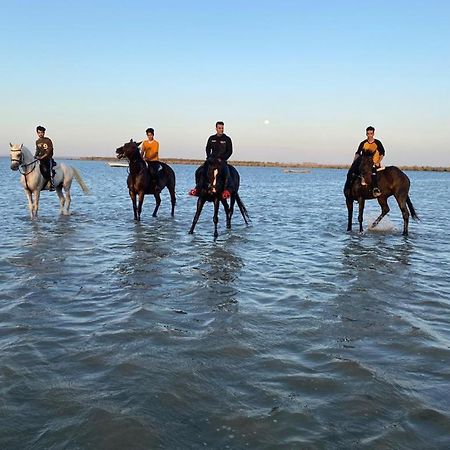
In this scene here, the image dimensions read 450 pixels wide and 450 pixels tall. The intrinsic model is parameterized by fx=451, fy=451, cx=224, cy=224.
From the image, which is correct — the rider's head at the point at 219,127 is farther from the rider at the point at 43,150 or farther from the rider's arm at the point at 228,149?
the rider at the point at 43,150

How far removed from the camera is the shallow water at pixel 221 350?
10.6ft

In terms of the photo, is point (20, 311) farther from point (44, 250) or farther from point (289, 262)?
point (289, 262)

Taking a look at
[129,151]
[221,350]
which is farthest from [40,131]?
[221,350]

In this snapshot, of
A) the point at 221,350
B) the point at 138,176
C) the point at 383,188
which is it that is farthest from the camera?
the point at 138,176

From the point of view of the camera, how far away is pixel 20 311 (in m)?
5.58

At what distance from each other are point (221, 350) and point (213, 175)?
795cm

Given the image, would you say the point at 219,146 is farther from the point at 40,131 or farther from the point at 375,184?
the point at 40,131

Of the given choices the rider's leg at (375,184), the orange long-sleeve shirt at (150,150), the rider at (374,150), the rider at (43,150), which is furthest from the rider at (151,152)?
the rider's leg at (375,184)

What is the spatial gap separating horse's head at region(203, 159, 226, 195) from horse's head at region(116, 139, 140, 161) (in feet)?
9.90

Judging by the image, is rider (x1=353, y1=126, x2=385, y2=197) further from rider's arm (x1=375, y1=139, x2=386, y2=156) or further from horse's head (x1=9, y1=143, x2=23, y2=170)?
horse's head (x1=9, y1=143, x2=23, y2=170)

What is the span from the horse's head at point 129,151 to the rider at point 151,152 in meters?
1.19

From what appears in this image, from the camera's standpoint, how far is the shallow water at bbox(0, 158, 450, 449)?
323 centimetres

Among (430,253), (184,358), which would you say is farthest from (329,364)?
(430,253)

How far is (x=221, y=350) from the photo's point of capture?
15.0ft
